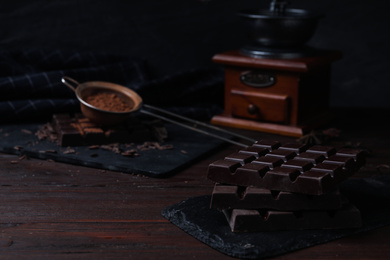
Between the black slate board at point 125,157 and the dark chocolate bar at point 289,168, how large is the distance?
381 millimetres

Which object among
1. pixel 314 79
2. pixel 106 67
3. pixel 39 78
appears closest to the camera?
pixel 314 79

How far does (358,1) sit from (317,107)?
0.57 m

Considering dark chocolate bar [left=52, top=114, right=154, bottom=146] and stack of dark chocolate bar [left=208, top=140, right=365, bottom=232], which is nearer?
stack of dark chocolate bar [left=208, top=140, right=365, bottom=232]

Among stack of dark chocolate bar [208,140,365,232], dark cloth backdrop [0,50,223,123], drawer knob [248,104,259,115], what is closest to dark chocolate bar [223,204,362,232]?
stack of dark chocolate bar [208,140,365,232]

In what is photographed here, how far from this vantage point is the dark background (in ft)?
8.70

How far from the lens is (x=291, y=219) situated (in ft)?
4.42

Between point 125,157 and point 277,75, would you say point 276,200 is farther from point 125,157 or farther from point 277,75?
point 277,75

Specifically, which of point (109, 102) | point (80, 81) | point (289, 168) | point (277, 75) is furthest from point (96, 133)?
point (289, 168)

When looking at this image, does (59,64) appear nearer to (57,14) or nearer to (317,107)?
(57,14)

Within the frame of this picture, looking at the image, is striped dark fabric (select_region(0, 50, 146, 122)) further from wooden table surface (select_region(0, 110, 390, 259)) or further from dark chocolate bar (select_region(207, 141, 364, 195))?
dark chocolate bar (select_region(207, 141, 364, 195))

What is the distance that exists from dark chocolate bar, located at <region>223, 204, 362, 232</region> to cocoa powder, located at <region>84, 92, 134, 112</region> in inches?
33.0

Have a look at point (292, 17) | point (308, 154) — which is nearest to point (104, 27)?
point (292, 17)

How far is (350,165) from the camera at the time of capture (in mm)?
1453

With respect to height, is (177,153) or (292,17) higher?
(292,17)
